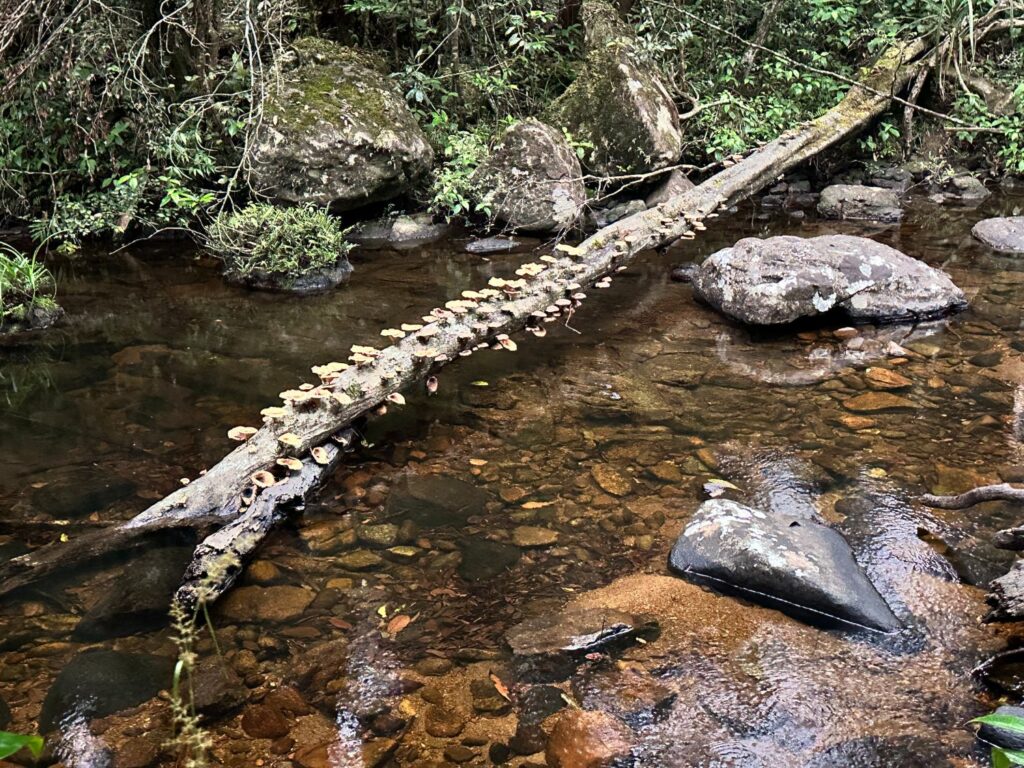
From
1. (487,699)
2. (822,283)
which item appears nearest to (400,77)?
(822,283)

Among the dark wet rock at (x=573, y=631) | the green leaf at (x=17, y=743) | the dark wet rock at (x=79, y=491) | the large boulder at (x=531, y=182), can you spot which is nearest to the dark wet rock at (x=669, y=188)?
the large boulder at (x=531, y=182)

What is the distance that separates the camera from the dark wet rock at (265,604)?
11.4 feet

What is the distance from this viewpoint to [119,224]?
8562mm

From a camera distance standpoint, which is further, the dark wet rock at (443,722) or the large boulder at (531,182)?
the large boulder at (531,182)

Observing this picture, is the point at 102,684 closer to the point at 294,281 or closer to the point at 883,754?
the point at 883,754

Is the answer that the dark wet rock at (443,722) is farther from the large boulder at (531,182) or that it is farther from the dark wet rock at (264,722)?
the large boulder at (531,182)

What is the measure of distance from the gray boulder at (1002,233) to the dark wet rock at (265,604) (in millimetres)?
8689

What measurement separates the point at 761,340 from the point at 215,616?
4.83 metres

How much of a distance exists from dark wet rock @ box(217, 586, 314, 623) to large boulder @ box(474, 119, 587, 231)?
611 centimetres

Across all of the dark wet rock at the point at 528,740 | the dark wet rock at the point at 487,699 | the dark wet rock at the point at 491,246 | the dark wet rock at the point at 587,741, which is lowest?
the dark wet rock at the point at 487,699

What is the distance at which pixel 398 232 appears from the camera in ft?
30.2

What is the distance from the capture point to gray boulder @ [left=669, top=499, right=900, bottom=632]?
11.0 ft

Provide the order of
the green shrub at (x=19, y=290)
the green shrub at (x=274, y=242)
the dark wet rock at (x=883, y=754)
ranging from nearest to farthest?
the dark wet rock at (x=883, y=754)
the green shrub at (x=19, y=290)
the green shrub at (x=274, y=242)

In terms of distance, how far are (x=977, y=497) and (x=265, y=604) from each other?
3.52m
